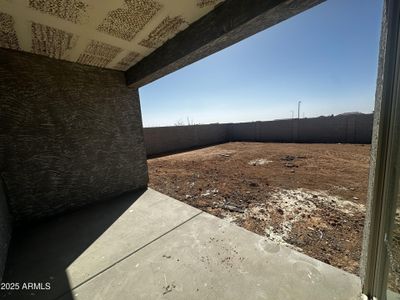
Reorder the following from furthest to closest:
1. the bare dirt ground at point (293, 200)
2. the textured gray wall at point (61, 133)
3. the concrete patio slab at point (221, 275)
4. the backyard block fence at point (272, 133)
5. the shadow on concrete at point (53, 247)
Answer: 1. the backyard block fence at point (272, 133)
2. the textured gray wall at point (61, 133)
3. the bare dirt ground at point (293, 200)
4. the shadow on concrete at point (53, 247)
5. the concrete patio slab at point (221, 275)

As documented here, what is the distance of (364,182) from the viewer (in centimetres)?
388

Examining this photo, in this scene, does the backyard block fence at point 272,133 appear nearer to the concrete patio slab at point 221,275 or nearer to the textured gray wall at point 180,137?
the textured gray wall at point 180,137

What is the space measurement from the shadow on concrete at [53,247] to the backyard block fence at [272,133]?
274 inches

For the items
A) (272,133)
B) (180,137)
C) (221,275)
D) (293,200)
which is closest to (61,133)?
(221,275)

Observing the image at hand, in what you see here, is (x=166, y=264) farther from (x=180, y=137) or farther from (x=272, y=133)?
(x=272, y=133)

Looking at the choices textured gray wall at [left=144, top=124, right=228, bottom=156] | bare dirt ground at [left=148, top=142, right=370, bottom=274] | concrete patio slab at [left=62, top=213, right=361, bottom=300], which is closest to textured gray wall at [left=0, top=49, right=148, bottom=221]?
bare dirt ground at [left=148, top=142, right=370, bottom=274]

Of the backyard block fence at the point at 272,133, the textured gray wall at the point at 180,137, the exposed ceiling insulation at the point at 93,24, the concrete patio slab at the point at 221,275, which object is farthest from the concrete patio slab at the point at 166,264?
the backyard block fence at the point at 272,133

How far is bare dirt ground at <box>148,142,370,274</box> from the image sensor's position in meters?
2.03

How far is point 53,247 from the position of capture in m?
2.02

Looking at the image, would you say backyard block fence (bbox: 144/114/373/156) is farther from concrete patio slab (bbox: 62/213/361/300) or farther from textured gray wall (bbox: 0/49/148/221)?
concrete patio slab (bbox: 62/213/361/300)

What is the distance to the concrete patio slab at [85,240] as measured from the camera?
5.30ft

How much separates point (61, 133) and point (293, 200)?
4005 millimetres

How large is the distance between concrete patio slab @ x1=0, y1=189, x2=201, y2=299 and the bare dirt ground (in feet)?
2.37

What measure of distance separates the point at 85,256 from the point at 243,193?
269 cm
